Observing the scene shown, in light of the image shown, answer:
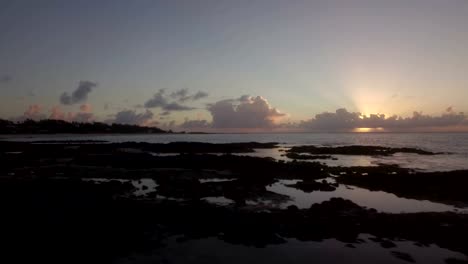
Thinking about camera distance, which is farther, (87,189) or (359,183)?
(359,183)

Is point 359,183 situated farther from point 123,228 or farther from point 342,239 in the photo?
point 123,228

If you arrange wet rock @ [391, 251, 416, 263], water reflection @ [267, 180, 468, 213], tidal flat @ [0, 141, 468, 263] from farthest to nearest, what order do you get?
1. water reflection @ [267, 180, 468, 213]
2. tidal flat @ [0, 141, 468, 263]
3. wet rock @ [391, 251, 416, 263]

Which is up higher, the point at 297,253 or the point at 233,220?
the point at 233,220

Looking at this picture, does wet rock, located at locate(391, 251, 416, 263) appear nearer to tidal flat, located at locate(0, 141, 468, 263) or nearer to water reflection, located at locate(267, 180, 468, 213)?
tidal flat, located at locate(0, 141, 468, 263)

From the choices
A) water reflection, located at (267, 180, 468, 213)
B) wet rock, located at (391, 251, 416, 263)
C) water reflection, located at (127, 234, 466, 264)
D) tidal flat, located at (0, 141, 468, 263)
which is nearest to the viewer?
water reflection, located at (127, 234, 466, 264)

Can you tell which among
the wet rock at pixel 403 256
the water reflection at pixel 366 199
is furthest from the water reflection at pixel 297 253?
the water reflection at pixel 366 199

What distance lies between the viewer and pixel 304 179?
121ft

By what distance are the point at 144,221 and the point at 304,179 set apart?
21151 millimetres

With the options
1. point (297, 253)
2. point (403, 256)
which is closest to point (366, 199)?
point (403, 256)

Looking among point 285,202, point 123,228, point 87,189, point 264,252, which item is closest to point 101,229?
point 123,228

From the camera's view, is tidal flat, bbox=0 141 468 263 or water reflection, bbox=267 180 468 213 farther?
water reflection, bbox=267 180 468 213

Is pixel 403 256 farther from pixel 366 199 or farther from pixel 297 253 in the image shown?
pixel 366 199

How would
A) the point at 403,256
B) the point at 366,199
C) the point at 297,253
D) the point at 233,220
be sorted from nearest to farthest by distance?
the point at 403,256 < the point at 297,253 < the point at 233,220 < the point at 366,199

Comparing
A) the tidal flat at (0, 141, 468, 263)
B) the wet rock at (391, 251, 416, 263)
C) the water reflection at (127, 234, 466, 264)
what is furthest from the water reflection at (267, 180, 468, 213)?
the wet rock at (391, 251, 416, 263)
